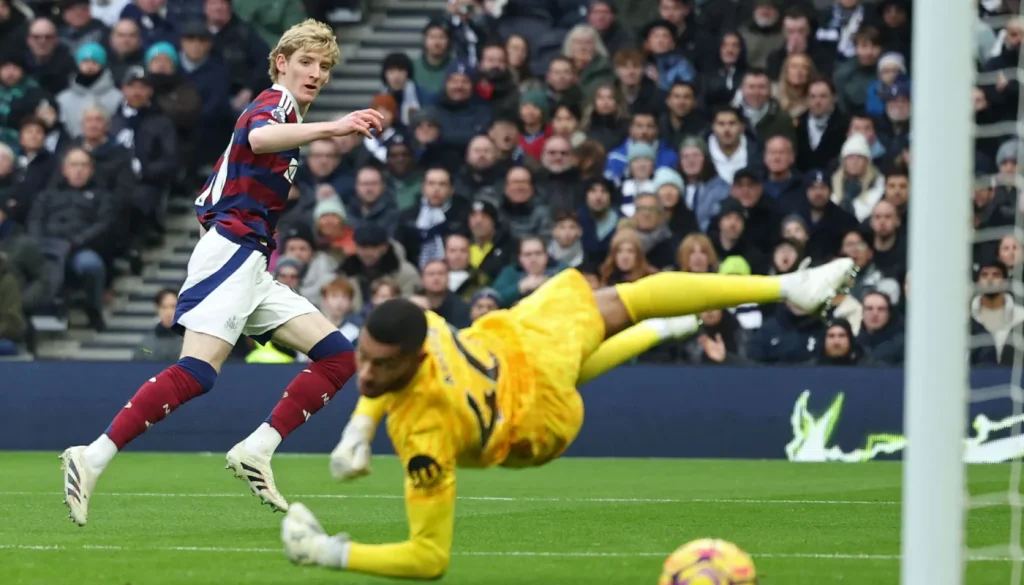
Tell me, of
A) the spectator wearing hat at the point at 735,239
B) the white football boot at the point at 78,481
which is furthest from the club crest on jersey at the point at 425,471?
the spectator wearing hat at the point at 735,239

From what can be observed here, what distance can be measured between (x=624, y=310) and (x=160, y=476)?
5.88 meters

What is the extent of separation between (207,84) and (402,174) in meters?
2.29

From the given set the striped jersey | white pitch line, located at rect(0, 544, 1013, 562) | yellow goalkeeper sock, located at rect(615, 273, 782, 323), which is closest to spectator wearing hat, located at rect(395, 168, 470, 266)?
the striped jersey

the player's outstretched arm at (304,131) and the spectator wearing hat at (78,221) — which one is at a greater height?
the player's outstretched arm at (304,131)

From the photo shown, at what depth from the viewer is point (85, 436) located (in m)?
14.1

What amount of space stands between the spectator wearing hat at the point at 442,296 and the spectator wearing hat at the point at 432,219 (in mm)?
736

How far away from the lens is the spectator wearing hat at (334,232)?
50.1 ft

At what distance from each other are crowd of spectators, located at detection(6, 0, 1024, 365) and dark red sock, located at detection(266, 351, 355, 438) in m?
5.33

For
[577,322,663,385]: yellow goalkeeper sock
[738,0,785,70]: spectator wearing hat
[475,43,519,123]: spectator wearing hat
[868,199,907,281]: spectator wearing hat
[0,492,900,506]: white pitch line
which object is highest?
[738,0,785,70]: spectator wearing hat

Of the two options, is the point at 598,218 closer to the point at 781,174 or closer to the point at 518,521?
the point at 781,174

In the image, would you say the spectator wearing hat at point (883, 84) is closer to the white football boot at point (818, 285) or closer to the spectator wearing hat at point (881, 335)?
the spectator wearing hat at point (881, 335)

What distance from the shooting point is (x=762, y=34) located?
639 inches

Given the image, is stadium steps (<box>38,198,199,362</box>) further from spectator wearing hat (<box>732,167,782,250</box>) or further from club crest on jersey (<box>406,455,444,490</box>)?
club crest on jersey (<box>406,455,444,490</box>)

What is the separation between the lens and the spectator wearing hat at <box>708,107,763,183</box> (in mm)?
15328
